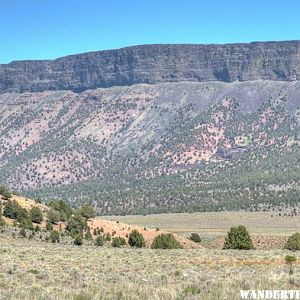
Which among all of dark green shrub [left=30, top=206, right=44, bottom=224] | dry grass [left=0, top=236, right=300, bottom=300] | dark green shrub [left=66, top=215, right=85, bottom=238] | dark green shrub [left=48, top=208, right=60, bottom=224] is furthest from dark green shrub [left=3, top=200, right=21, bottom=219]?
dry grass [left=0, top=236, right=300, bottom=300]

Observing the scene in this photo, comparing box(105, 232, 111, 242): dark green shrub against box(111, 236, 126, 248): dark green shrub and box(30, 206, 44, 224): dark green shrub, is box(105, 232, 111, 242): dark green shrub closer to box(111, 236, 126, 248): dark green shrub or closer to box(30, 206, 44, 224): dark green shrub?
box(111, 236, 126, 248): dark green shrub

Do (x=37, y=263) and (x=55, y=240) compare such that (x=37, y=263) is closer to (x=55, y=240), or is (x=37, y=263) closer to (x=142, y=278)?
(x=142, y=278)

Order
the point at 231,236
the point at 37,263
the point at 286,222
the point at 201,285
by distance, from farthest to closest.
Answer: the point at 286,222 < the point at 231,236 < the point at 37,263 < the point at 201,285

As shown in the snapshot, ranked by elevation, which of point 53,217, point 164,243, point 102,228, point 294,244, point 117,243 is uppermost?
point 53,217

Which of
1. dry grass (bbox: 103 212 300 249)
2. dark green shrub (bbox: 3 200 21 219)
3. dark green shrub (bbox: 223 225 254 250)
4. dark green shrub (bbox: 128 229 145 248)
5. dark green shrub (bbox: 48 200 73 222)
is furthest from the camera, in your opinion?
dry grass (bbox: 103 212 300 249)

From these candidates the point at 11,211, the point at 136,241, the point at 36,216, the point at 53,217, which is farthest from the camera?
the point at 53,217

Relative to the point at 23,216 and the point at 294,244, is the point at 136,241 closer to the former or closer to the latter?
the point at 23,216

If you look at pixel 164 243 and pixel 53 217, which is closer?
pixel 164 243

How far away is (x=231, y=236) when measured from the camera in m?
60.0

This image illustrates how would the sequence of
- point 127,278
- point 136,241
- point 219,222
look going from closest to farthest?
1. point 127,278
2. point 136,241
3. point 219,222

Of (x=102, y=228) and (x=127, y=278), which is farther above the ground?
(x=127, y=278)

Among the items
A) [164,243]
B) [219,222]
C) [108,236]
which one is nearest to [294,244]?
[164,243]

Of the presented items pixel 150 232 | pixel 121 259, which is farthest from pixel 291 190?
pixel 121 259

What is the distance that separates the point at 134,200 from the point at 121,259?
15437cm
